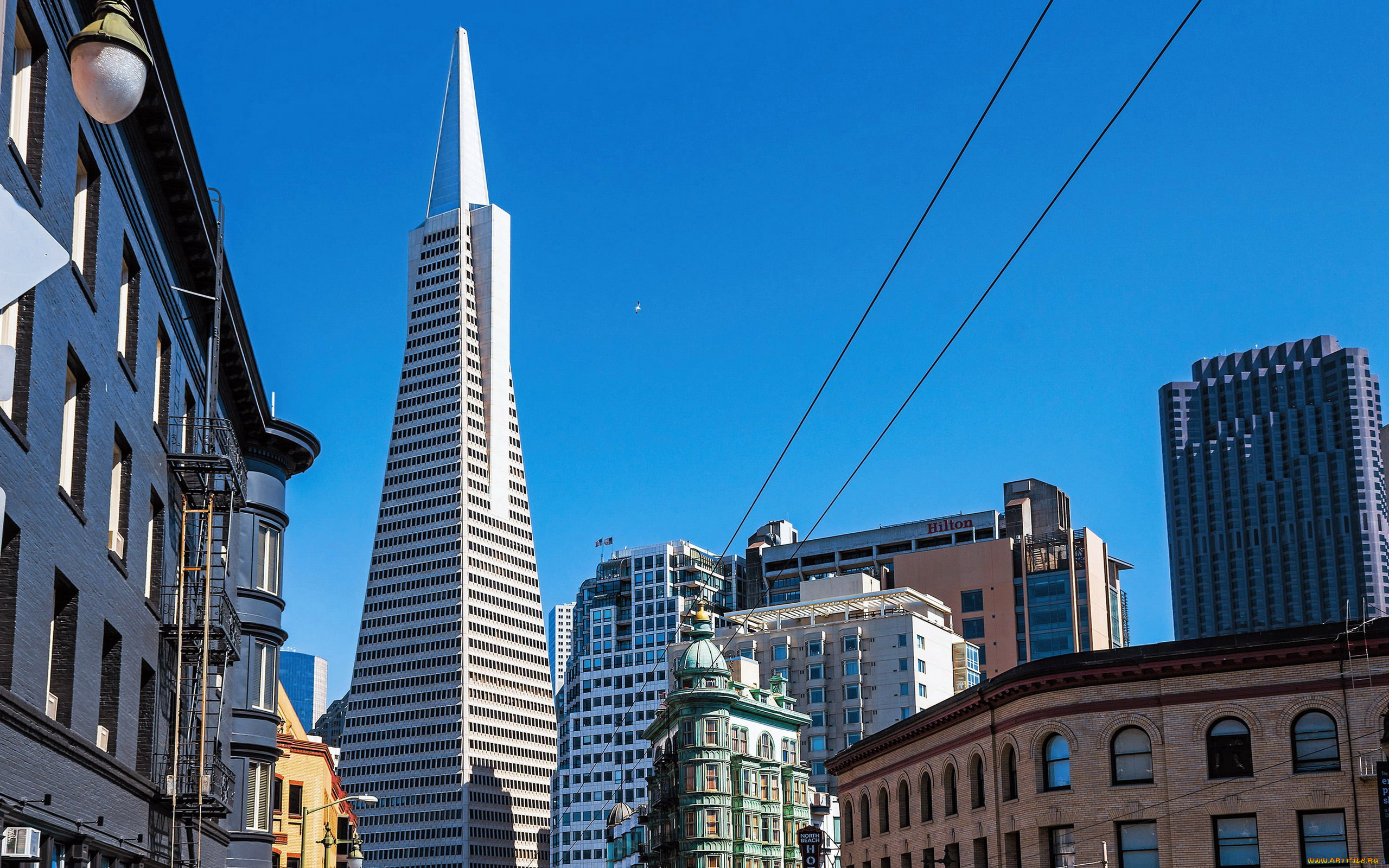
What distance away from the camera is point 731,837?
96938 millimetres

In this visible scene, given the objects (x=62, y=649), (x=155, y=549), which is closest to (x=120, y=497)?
(x=155, y=549)

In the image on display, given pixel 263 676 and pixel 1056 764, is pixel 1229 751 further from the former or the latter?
pixel 263 676

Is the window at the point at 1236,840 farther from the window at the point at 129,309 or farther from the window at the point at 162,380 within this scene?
the window at the point at 129,309

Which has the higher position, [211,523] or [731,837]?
[211,523]

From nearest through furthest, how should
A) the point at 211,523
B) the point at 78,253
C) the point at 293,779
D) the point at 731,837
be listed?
the point at 78,253, the point at 211,523, the point at 293,779, the point at 731,837

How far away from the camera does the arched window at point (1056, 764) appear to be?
4697cm

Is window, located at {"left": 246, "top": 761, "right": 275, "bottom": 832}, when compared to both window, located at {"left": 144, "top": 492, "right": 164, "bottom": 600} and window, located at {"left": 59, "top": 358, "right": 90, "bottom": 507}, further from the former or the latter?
window, located at {"left": 59, "top": 358, "right": 90, "bottom": 507}

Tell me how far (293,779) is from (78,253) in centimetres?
4164

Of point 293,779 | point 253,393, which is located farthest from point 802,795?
point 253,393

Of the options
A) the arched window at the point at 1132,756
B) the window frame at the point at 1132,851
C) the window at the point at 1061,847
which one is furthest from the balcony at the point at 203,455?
the window frame at the point at 1132,851

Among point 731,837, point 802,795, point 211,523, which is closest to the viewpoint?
point 211,523

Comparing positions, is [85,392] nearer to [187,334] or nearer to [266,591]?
[187,334]

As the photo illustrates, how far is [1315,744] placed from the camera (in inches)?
1682

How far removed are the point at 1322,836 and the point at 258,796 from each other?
30.0m
